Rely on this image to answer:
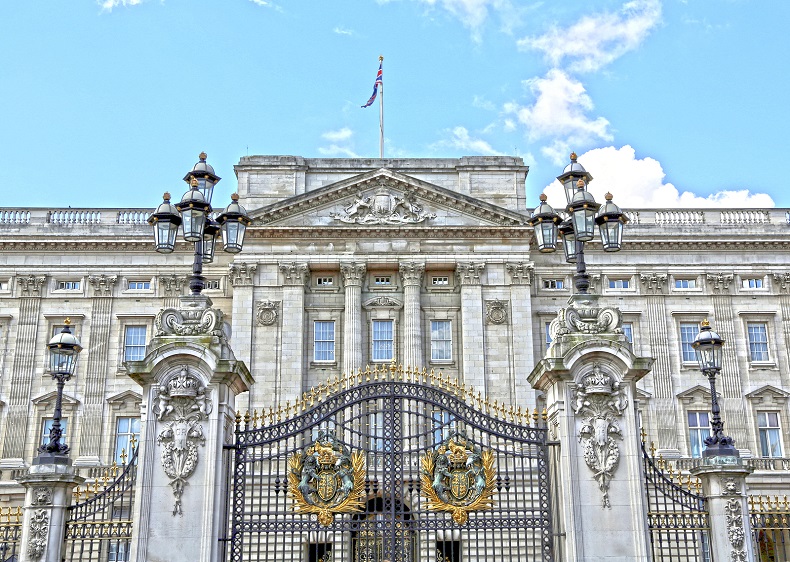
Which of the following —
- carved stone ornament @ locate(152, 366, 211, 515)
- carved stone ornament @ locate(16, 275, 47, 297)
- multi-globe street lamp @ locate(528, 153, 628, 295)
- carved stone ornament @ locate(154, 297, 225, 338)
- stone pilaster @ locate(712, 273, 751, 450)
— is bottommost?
carved stone ornament @ locate(152, 366, 211, 515)

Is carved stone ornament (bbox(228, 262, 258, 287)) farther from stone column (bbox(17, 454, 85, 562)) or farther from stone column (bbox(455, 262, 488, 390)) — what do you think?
stone column (bbox(17, 454, 85, 562))

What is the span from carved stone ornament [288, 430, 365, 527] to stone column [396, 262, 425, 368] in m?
28.2

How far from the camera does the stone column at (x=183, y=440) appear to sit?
1452 centimetres

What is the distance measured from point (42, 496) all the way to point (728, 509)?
38.6 feet

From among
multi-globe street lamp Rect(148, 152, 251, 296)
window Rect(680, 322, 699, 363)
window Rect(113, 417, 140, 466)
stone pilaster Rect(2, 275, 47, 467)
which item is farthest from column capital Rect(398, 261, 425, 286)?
multi-globe street lamp Rect(148, 152, 251, 296)

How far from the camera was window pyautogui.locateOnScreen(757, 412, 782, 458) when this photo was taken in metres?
45.2

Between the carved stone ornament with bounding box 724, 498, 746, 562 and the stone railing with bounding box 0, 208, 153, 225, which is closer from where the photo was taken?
the carved stone ornament with bounding box 724, 498, 746, 562

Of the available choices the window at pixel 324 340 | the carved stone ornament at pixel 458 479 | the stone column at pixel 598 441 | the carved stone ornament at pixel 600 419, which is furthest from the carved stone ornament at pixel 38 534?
the window at pixel 324 340

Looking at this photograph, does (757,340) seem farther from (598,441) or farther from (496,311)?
(598,441)

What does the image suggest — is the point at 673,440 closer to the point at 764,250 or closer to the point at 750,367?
the point at 750,367

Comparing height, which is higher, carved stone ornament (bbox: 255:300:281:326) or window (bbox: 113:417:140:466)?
carved stone ornament (bbox: 255:300:281:326)

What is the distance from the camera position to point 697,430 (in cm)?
4528

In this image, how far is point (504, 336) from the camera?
44719 mm

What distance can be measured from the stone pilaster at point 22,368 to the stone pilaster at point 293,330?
496 inches
